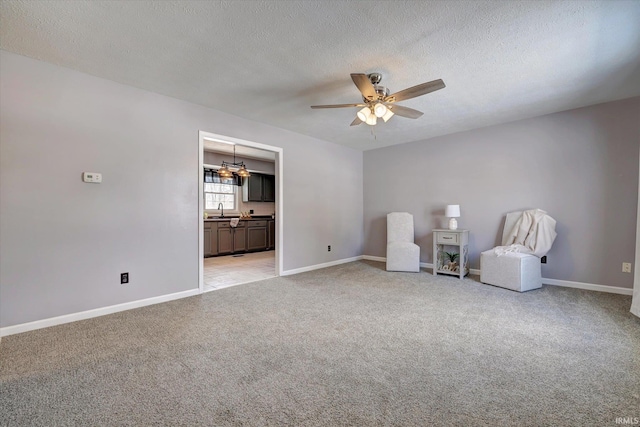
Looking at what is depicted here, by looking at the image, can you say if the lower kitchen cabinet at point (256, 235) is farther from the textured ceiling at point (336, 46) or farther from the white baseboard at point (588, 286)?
the white baseboard at point (588, 286)

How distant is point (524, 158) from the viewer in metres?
4.24

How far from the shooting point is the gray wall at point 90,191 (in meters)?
2.48

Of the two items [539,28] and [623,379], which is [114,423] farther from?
[539,28]

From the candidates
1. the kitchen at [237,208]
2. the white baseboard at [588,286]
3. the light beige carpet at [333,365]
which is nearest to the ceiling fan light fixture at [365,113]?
the light beige carpet at [333,365]

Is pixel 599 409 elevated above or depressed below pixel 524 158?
below

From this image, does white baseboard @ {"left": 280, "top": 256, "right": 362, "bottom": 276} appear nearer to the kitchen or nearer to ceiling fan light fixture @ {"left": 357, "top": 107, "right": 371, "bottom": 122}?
the kitchen

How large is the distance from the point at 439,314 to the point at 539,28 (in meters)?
2.60

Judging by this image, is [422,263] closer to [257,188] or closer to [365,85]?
[365,85]

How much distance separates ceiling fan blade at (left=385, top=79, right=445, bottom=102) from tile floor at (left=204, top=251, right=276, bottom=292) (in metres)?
3.25

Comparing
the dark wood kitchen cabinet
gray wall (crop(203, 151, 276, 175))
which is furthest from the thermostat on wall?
gray wall (crop(203, 151, 276, 175))

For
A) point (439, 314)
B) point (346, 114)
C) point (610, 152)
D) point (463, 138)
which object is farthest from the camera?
point (463, 138)

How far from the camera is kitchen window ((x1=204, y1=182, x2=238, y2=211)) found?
755 centimetres

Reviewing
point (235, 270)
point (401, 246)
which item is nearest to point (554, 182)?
point (401, 246)

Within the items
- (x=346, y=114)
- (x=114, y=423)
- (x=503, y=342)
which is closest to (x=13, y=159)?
→ (x=114, y=423)
